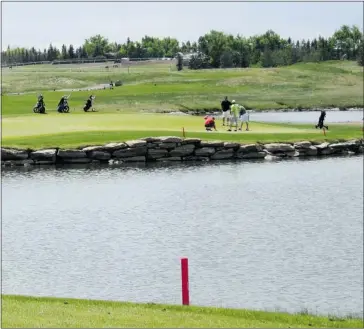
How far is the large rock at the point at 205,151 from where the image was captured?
56688mm

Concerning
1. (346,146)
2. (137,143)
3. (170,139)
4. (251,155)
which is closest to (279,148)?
(251,155)

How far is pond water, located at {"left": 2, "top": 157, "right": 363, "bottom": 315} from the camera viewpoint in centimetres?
2402

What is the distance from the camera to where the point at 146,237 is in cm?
3125

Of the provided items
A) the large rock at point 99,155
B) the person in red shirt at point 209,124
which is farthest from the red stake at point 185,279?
the person in red shirt at point 209,124

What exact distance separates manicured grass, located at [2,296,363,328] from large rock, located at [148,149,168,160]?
121 feet

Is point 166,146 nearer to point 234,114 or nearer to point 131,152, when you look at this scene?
point 131,152

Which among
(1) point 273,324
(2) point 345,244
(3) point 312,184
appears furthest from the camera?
(3) point 312,184

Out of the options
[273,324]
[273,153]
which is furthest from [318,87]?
[273,324]

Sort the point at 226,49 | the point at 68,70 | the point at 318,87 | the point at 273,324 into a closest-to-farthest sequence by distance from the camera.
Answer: the point at 273,324 → the point at 68,70 → the point at 318,87 → the point at 226,49

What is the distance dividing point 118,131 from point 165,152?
5595mm

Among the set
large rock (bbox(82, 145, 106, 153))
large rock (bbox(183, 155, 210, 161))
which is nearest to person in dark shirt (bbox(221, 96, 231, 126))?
large rock (bbox(183, 155, 210, 161))

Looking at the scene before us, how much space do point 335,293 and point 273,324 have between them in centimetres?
699

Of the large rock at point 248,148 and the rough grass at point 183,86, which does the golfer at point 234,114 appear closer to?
the large rock at point 248,148

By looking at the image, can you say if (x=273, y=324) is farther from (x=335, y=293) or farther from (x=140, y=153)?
(x=140, y=153)
